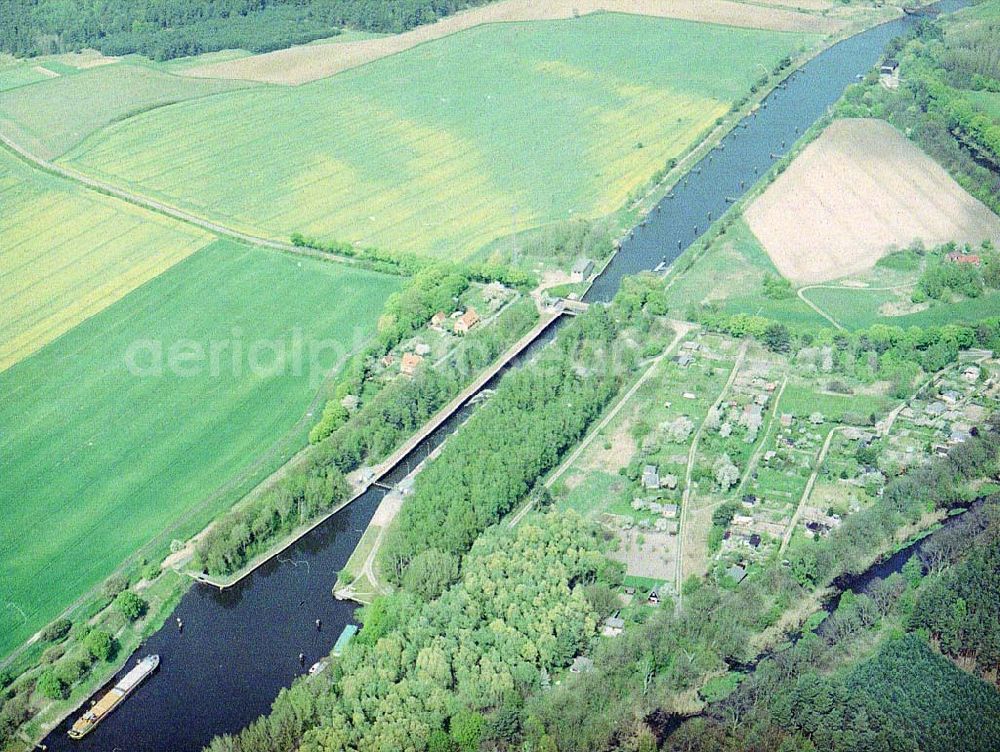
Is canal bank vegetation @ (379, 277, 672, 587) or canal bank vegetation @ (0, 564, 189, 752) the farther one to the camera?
canal bank vegetation @ (379, 277, 672, 587)

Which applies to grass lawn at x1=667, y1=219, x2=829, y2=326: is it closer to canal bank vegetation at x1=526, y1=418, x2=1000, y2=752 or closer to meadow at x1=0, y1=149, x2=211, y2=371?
canal bank vegetation at x1=526, y1=418, x2=1000, y2=752

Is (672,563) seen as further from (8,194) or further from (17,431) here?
(8,194)

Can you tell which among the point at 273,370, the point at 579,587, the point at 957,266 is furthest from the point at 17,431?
the point at 957,266

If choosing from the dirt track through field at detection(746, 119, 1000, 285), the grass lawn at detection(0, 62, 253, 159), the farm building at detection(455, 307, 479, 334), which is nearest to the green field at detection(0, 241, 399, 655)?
the farm building at detection(455, 307, 479, 334)

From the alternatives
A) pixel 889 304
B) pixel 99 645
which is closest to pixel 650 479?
pixel 889 304

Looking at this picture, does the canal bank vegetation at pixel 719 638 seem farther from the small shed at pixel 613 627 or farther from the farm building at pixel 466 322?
the farm building at pixel 466 322

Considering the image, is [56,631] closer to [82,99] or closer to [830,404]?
[830,404]
